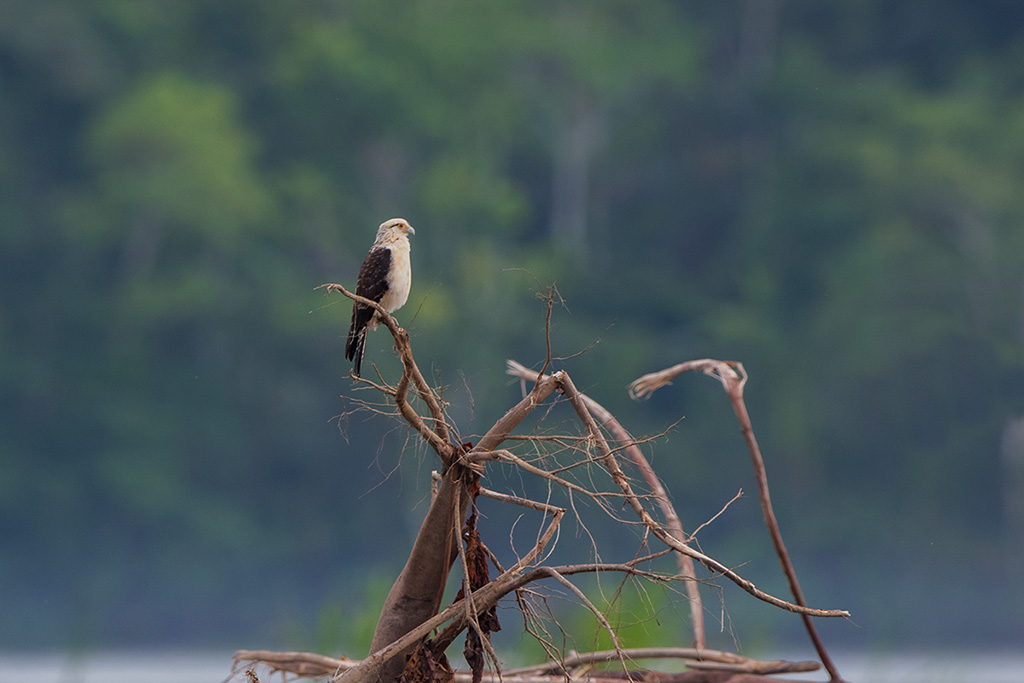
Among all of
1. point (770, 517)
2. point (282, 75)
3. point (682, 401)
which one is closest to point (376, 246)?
point (770, 517)

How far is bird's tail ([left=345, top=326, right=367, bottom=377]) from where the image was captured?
3.94 m

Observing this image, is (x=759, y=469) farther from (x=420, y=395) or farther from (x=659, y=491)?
(x=420, y=395)

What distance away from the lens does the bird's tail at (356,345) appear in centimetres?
394

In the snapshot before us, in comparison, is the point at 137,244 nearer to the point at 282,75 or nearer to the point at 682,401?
the point at 282,75

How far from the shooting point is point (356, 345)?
4137 mm

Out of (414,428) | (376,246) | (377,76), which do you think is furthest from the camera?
(377,76)

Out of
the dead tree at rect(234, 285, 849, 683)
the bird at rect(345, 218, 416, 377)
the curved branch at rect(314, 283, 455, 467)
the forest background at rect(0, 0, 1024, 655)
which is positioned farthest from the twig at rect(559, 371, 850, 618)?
the forest background at rect(0, 0, 1024, 655)

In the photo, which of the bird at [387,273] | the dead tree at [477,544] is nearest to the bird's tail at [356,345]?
the bird at [387,273]

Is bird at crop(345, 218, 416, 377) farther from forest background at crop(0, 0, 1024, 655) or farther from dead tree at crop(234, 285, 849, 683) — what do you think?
forest background at crop(0, 0, 1024, 655)

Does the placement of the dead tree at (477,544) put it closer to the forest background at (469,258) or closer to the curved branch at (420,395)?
→ the curved branch at (420,395)

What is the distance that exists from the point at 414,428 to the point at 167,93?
551 inches

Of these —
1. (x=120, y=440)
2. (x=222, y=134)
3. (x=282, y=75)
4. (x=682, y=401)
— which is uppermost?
(x=282, y=75)

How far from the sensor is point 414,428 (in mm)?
2881

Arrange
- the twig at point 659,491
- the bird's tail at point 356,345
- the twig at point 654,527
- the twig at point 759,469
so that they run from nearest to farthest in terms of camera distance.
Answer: the twig at point 654,527
the twig at point 659,491
the twig at point 759,469
the bird's tail at point 356,345
